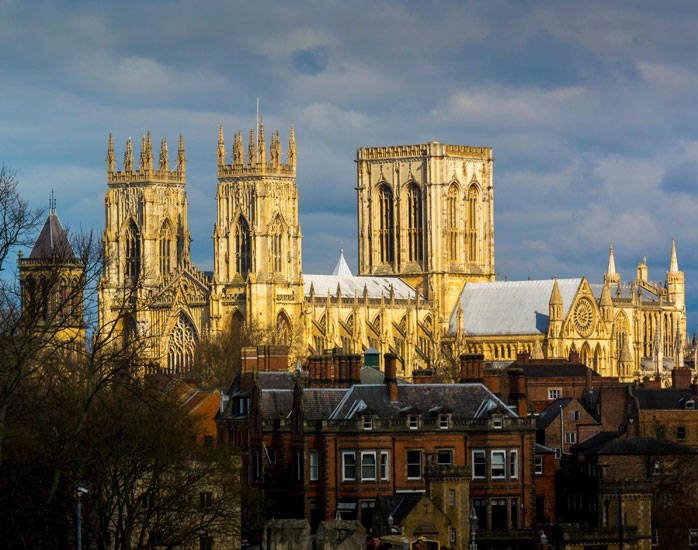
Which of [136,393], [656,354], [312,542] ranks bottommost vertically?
[312,542]

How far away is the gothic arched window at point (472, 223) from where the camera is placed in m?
167

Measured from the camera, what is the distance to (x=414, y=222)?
166375 millimetres

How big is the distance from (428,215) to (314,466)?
99.0m

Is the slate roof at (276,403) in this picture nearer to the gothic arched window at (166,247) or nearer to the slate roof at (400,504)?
the slate roof at (400,504)

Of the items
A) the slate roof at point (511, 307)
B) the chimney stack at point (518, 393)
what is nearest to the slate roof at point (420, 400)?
the chimney stack at point (518, 393)

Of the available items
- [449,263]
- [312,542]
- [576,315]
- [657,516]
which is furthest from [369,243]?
[312,542]

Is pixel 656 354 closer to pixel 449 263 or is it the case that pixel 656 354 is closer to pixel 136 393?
pixel 449 263

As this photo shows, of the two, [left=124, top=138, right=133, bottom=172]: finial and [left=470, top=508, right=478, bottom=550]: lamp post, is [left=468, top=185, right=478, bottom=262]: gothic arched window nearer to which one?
[left=124, top=138, right=133, bottom=172]: finial

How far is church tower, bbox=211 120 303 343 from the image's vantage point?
14138 centimetres

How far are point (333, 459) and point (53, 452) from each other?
14.0 meters

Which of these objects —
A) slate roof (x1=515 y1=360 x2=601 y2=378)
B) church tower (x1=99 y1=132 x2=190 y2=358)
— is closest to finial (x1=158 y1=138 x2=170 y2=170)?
church tower (x1=99 y1=132 x2=190 y2=358)

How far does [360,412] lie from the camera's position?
65688 mm

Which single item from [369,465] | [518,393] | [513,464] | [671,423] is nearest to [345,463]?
[369,465]

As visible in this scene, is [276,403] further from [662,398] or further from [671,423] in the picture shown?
[662,398]
